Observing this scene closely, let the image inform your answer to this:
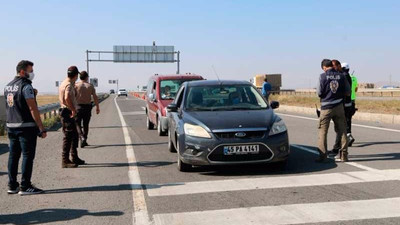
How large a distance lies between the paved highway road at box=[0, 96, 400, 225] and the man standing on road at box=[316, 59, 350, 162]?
1.13 ft

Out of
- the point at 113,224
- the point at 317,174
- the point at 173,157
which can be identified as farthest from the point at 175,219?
the point at 173,157

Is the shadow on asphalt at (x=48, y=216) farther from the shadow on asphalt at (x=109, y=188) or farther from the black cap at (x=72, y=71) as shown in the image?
the black cap at (x=72, y=71)

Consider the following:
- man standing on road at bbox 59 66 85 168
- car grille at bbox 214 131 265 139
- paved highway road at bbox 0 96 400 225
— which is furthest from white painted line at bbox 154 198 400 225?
man standing on road at bbox 59 66 85 168

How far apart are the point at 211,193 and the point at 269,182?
1.03m

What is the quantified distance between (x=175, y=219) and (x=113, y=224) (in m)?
0.66

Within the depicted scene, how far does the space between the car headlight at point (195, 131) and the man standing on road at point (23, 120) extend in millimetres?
2201

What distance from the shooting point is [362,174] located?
693 cm

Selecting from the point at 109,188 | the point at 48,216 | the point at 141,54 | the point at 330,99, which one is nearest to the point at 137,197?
the point at 109,188

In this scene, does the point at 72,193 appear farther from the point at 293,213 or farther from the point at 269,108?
the point at 269,108

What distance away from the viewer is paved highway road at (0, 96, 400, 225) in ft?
16.2

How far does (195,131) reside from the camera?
7.04 metres

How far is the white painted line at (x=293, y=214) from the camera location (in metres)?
4.73

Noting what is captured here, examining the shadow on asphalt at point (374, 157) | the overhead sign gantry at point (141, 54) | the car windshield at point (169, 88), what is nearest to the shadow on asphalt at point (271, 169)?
the shadow on asphalt at point (374, 157)

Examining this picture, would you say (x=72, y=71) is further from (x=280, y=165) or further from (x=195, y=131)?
(x=280, y=165)
